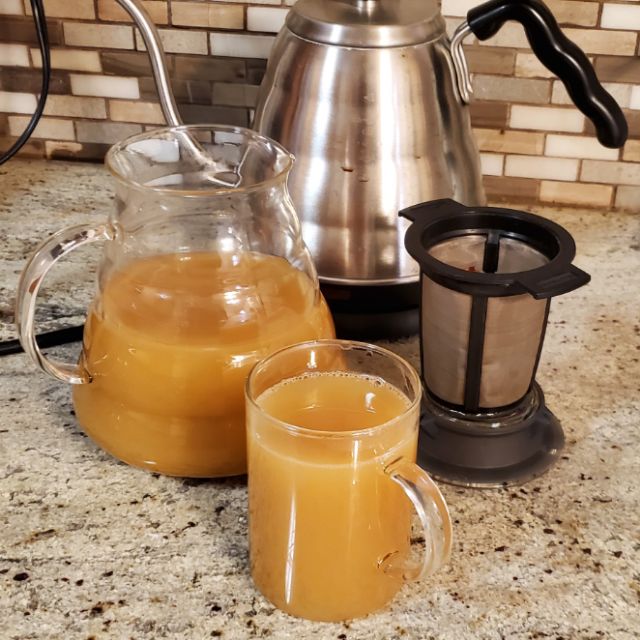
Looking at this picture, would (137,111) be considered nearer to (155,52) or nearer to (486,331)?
(155,52)

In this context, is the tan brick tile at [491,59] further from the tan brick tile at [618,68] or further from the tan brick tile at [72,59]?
the tan brick tile at [72,59]

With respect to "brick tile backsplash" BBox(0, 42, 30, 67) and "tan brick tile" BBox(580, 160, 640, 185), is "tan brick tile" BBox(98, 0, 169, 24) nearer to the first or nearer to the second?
"brick tile backsplash" BBox(0, 42, 30, 67)

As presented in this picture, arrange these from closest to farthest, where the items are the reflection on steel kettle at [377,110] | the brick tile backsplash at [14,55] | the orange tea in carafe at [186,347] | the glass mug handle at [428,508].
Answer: the glass mug handle at [428,508] < the orange tea in carafe at [186,347] < the reflection on steel kettle at [377,110] < the brick tile backsplash at [14,55]

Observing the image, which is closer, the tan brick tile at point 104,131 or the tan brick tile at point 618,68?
the tan brick tile at point 618,68

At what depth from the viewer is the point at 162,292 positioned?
620 mm

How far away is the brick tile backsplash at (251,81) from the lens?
0.96 m

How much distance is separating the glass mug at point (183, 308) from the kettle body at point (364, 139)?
0.09 metres

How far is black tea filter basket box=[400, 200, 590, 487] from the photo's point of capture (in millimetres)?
614

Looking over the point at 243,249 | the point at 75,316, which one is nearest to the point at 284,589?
the point at 243,249

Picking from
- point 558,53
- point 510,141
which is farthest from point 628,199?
point 558,53

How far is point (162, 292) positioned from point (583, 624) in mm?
328

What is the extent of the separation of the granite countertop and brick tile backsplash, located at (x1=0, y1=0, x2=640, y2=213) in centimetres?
31

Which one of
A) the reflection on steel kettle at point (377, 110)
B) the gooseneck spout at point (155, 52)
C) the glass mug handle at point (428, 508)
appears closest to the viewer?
the glass mug handle at point (428, 508)

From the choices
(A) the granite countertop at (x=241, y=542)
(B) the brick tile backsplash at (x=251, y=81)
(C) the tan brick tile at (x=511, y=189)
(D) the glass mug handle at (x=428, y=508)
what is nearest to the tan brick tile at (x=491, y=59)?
(B) the brick tile backsplash at (x=251, y=81)
